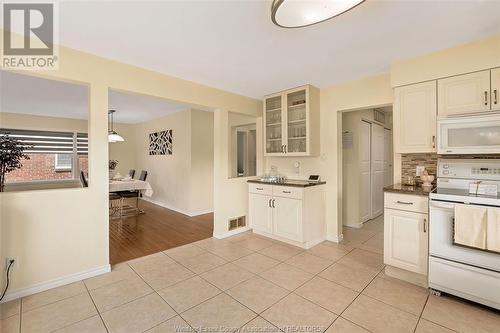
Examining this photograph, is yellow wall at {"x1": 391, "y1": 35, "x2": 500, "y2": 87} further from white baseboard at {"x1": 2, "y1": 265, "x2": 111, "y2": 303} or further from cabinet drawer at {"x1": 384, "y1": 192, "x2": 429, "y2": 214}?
white baseboard at {"x1": 2, "y1": 265, "x2": 111, "y2": 303}

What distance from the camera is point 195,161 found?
5324 mm

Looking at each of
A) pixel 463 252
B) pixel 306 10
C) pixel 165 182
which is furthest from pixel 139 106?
pixel 463 252

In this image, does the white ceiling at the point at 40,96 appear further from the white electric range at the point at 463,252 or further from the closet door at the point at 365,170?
the white electric range at the point at 463,252

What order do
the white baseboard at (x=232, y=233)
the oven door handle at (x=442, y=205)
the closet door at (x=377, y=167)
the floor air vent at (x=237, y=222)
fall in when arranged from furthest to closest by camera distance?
the closet door at (x=377, y=167) → the floor air vent at (x=237, y=222) → the white baseboard at (x=232, y=233) → the oven door handle at (x=442, y=205)

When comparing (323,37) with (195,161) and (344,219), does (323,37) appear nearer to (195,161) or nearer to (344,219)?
(344,219)

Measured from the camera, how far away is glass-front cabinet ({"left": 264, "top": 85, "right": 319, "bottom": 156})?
360 centimetres

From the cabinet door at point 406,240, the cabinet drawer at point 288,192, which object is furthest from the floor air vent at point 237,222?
the cabinet door at point 406,240

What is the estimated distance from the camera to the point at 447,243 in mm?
2129

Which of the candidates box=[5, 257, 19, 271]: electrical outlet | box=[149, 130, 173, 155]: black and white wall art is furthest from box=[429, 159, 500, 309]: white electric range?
box=[149, 130, 173, 155]: black and white wall art

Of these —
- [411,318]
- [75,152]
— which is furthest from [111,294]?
[75,152]

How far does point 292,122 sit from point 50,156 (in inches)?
257

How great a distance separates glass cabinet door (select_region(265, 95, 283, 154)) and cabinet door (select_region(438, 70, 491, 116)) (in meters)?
2.21

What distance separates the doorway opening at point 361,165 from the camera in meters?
4.36

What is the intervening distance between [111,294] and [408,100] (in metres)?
3.67
